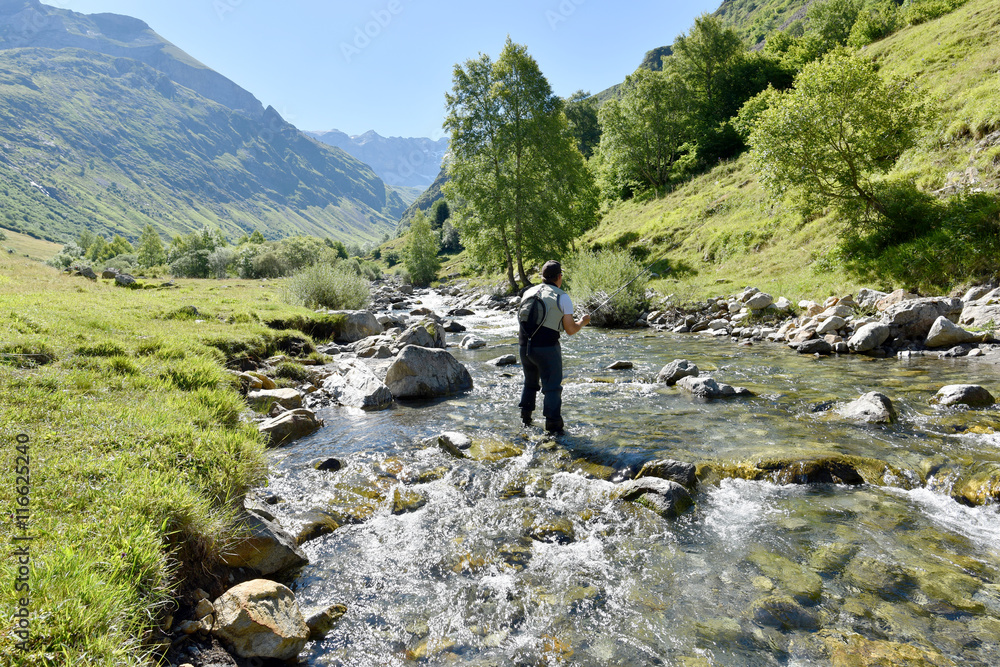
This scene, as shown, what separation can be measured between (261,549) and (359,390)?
7127 millimetres

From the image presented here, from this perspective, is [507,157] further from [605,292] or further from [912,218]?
[912,218]

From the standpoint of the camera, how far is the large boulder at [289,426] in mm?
8688

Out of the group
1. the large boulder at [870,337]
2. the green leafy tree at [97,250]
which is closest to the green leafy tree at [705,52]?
the large boulder at [870,337]

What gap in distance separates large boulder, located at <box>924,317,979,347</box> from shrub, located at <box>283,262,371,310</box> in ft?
83.7

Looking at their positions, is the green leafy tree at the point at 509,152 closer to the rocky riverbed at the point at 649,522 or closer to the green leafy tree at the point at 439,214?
the rocky riverbed at the point at 649,522

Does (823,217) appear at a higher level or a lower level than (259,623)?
higher

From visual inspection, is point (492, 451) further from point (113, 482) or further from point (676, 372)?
point (676, 372)

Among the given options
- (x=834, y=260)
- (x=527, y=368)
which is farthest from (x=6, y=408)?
(x=834, y=260)

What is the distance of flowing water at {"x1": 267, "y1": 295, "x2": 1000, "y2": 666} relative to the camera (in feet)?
13.1

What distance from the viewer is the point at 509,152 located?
35844 mm

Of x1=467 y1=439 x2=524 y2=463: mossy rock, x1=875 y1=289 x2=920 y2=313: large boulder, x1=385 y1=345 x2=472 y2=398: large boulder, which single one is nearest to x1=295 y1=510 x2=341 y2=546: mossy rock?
x1=467 y1=439 x2=524 y2=463: mossy rock

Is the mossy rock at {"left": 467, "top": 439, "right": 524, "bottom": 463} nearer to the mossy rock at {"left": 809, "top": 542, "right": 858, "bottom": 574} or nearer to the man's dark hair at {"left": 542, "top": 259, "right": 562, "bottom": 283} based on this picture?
the man's dark hair at {"left": 542, "top": 259, "right": 562, "bottom": 283}

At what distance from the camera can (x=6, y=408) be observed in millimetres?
5363

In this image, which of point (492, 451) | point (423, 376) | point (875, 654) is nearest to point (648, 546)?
point (875, 654)
